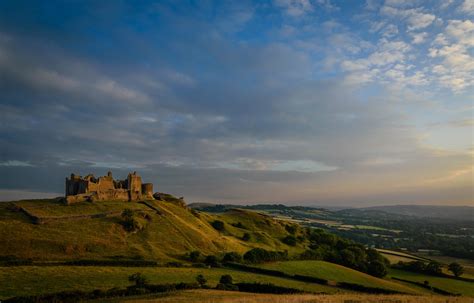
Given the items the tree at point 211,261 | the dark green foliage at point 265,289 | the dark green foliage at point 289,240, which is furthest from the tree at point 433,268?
the dark green foliage at point 265,289

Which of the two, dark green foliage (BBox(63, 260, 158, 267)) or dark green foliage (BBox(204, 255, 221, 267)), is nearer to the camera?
dark green foliage (BBox(63, 260, 158, 267))

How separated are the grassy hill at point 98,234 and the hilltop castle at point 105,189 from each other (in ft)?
16.7

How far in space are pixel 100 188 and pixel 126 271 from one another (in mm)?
51697

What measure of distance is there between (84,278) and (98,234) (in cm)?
2575

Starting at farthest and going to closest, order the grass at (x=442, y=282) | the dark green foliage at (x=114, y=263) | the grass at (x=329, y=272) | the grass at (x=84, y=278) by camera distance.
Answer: the grass at (x=442, y=282)
the grass at (x=329, y=272)
the dark green foliage at (x=114, y=263)
the grass at (x=84, y=278)

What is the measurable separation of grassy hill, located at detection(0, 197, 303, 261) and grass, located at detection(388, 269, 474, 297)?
119 feet

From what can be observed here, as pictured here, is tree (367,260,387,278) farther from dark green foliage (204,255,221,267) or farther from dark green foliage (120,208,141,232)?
dark green foliage (120,208,141,232)

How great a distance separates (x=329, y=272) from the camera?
77.1 meters

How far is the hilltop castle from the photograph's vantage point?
309 ft

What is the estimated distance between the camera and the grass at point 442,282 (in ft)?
261

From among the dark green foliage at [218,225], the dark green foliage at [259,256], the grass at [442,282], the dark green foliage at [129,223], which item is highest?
the dark green foliage at [129,223]

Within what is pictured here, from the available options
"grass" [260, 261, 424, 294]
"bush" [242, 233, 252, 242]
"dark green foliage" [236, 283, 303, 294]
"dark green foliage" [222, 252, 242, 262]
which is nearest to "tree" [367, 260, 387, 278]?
"grass" [260, 261, 424, 294]

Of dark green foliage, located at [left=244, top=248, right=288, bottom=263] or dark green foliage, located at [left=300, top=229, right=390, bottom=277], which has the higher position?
dark green foliage, located at [left=244, top=248, right=288, bottom=263]

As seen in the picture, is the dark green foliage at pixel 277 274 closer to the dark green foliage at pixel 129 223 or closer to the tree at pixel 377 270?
the dark green foliage at pixel 129 223
